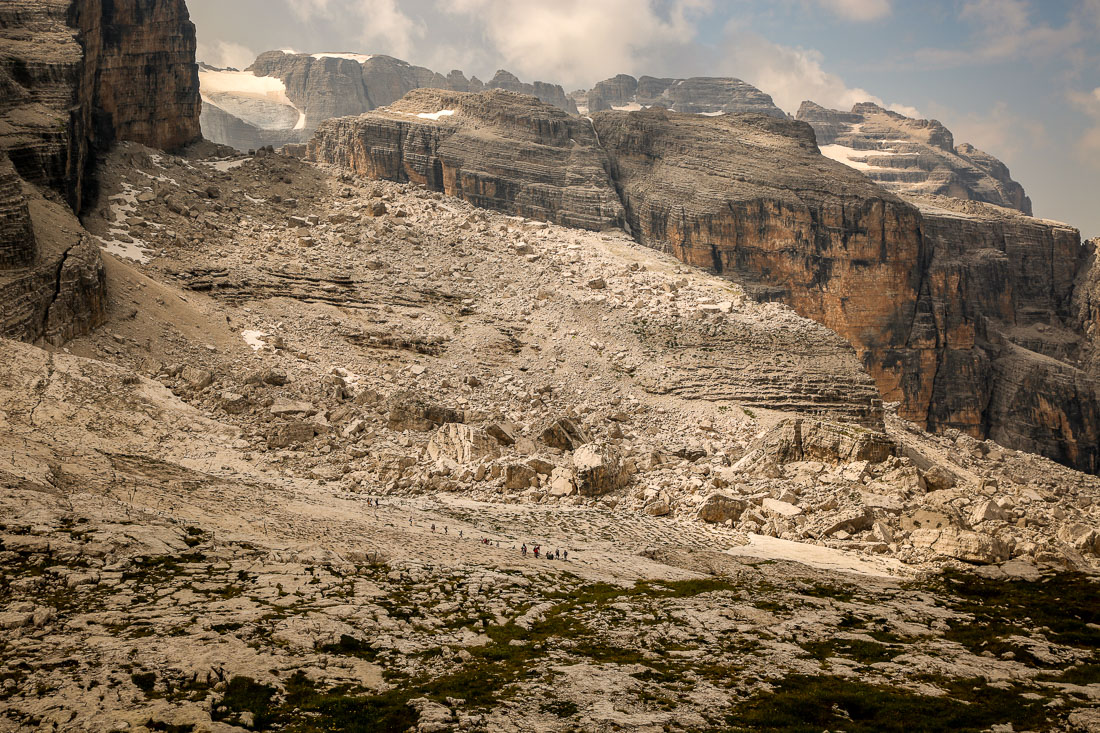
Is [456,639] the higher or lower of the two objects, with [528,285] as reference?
lower

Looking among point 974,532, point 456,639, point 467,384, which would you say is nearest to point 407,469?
point 467,384

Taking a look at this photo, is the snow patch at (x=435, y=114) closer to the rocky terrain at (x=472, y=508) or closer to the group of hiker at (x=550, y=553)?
the rocky terrain at (x=472, y=508)

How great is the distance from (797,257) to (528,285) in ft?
183

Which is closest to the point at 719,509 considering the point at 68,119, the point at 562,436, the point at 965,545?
the point at 562,436

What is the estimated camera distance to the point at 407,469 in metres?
39.0

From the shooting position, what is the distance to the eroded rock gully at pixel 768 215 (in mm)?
101000

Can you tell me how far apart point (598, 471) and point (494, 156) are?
68.7 meters

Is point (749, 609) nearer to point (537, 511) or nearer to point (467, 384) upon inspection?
point (537, 511)

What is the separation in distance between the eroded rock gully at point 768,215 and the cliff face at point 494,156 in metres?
0.18

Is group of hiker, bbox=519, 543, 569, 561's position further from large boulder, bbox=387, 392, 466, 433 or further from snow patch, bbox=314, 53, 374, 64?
snow patch, bbox=314, 53, 374, 64

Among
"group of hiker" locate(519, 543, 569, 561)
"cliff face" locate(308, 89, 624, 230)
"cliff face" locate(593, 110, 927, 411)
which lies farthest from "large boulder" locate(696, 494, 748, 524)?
"cliff face" locate(593, 110, 927, 411)

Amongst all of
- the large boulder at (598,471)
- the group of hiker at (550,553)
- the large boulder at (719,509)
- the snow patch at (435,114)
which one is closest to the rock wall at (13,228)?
the large boulder at (598,471)

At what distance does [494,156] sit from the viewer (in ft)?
331

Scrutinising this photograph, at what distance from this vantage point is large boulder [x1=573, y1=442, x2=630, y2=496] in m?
38.8
